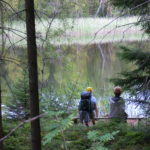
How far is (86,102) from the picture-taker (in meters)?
7.29

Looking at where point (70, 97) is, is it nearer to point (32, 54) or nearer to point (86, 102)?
point (86, 102)

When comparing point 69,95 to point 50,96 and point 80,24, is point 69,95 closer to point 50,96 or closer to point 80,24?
point 50,96

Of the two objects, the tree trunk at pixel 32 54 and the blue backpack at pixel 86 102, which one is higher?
the tree trunk at pixel 32 54

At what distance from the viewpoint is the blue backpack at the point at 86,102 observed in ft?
23.6

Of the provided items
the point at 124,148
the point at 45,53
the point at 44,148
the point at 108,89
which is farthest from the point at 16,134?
the point at 108,89

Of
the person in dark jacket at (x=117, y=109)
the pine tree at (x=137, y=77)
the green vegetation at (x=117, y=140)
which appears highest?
the pine tree at (x=137, y=77)

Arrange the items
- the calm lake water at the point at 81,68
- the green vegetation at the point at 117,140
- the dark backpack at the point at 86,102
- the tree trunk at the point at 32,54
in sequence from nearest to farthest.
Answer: the tree trunk at the point at 32,54 → the green vegetation at the point at 117,140 → the dark backpack at the point at 86,102 → the calm lake water at the point at 81,68

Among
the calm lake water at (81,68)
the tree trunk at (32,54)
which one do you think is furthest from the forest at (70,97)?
the calm lake water at (81,68)

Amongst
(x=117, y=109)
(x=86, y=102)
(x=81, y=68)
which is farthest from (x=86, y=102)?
(x=81, y=68)

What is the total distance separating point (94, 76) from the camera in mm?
17109

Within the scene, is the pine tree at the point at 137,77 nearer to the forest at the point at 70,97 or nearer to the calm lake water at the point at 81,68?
the forest at the point at 70,97

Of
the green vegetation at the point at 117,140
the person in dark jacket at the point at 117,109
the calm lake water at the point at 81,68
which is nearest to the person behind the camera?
the green vegetation at the point at 117,140

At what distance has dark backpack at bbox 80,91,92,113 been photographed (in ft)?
23.6

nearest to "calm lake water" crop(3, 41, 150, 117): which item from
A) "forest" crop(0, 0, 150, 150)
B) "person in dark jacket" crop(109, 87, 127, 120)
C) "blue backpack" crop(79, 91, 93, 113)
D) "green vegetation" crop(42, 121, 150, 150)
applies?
"forest" crop(0, 0, 150, 150)
